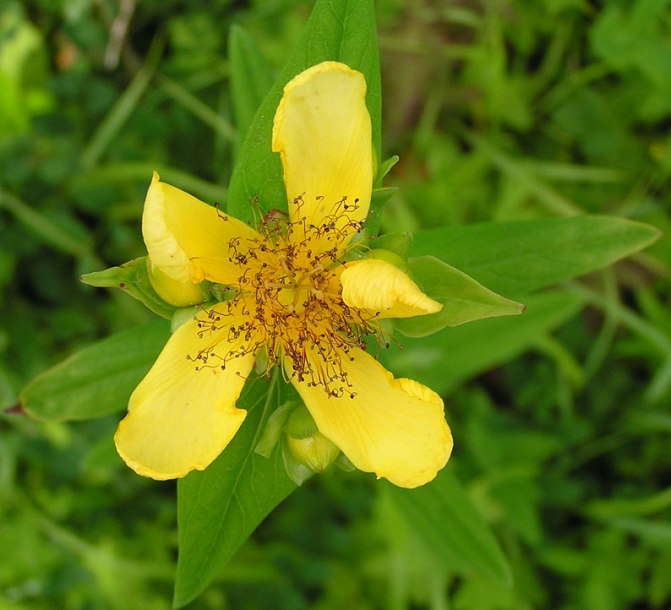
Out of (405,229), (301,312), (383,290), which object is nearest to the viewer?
(383,290)

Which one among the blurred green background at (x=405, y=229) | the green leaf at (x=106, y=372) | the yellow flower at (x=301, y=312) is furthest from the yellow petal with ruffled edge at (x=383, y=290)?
the blurred green background at (x=405, y=229)

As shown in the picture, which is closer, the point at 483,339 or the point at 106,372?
the point at 106,372

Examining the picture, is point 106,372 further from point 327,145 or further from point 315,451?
point 327,145

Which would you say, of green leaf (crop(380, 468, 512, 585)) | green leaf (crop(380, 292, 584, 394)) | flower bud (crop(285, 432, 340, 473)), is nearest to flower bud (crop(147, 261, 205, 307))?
flower bud (crop(285, 432, 340, 473))

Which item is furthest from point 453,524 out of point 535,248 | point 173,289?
point 173,289

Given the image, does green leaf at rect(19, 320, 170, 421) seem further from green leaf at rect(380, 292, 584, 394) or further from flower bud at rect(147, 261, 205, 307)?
green leaf at rect(380, 292, 584, 394)

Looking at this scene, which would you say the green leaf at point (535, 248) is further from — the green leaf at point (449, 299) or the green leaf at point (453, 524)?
the green leaf at point (453, 524)

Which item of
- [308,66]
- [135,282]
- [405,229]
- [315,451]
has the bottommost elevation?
[405,229]
